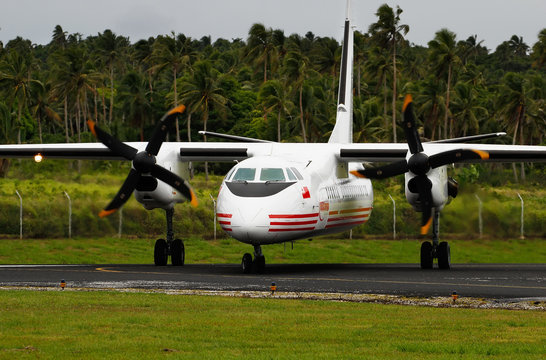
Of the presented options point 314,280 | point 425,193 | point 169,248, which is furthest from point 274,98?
point 314,280

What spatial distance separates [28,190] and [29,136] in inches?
2252

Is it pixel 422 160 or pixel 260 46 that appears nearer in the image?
pixel 422 160

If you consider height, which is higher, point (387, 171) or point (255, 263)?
point (387, 171)

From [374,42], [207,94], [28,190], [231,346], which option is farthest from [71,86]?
[231,346]

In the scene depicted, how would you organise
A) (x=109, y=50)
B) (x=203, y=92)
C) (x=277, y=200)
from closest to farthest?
(x=277, y=200)
(x=203, y=92)
(x=109, y=50)

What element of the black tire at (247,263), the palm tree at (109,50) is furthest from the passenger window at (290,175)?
the palm tree at (109,50)

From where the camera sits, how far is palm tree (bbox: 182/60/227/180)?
3472 inches

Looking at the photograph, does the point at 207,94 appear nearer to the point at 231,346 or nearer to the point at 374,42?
the point at 374,42

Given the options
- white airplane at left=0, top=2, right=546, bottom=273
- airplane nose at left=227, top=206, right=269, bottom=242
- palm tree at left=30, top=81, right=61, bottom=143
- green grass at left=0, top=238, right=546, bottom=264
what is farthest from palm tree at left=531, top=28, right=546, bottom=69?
airplane nose at left=227, top=206, right=269, bottom=242

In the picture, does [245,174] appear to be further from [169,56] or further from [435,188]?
[169,56]

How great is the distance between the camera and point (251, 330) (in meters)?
14.4

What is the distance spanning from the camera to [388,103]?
10838 cm

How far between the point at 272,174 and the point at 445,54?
6892 centimetres

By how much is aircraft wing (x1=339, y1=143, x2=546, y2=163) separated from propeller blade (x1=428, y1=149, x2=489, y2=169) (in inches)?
55.7
